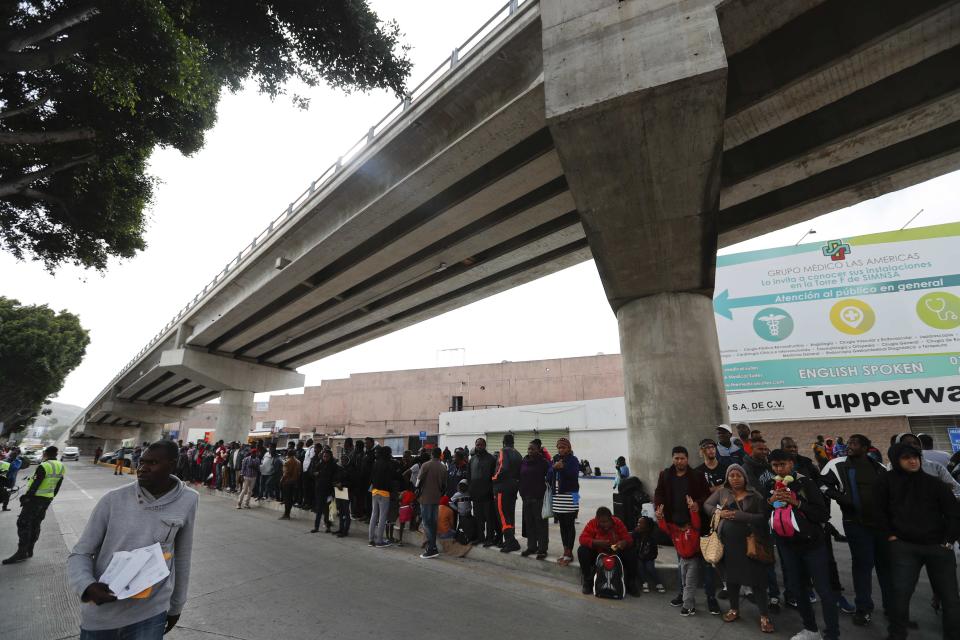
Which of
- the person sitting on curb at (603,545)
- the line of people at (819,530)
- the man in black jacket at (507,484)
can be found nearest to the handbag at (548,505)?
the man in black jacket at (507,484)

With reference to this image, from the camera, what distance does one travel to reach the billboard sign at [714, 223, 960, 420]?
18.3 m

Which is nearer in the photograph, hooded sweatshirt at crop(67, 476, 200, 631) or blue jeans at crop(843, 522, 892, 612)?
hooded sweatshirt at crop(67, 476, 200, 631)

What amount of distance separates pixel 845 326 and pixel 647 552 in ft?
66.0

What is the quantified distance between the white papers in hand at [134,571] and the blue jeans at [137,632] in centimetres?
21

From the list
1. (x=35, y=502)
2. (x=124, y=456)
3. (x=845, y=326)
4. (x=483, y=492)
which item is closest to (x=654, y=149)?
(x=483, y=492)

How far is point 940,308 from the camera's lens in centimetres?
1852

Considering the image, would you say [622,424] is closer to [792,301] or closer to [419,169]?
[792,301]

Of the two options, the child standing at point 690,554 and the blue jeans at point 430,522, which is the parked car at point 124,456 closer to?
the blue jeans at point 430,522

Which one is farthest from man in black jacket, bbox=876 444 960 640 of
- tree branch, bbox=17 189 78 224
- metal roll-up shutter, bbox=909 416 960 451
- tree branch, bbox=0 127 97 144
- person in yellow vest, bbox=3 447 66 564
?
metal roll-up shutter, bbox=909 416 960 451

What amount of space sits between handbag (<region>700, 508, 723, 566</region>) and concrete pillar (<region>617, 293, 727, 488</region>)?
2863 mm

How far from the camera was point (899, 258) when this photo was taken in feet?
64.0

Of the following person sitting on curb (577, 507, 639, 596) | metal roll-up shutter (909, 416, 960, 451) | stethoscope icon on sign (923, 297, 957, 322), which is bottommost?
person sitting on curb (577, 507, 639, 596)

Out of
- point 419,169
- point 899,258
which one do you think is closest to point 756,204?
point 419,169

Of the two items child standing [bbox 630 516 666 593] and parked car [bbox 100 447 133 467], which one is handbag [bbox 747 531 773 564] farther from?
parked car [bbox 100 447 133 467]
